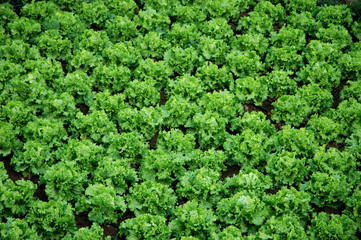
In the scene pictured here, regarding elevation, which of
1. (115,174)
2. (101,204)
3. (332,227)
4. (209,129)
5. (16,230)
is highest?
(209,129)

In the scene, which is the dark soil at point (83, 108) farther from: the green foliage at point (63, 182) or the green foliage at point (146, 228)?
the green foliage at point (146, 228)

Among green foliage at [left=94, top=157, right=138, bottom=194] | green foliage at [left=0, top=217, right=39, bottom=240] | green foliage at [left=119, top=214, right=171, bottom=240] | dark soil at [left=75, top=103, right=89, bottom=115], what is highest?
dark soil at [left=75, top=103, right=89, bottom=115]

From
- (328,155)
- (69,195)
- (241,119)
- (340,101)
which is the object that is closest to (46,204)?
(69,195)

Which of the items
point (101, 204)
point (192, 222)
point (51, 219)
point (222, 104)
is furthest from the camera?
point (222, 104)

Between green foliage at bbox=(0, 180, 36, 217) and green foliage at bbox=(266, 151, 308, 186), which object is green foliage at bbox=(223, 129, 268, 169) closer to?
green foliage at bbox=(266, 151, 308, 186)

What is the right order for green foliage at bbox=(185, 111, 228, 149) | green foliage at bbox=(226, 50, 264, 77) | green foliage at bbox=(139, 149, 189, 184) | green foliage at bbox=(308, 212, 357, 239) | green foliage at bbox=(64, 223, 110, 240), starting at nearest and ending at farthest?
green foliage at bbox=(64, 223, 110, 240), green foliage at bbox=(308, 212, 357, 239), green foliage at bbox=(139, 149, 189, 184), green foliage at bbox=(185, 111, 228, 149), green foliage at bbox=(226, 50, 264, 77)

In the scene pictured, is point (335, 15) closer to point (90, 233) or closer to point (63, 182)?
point (63, 182)

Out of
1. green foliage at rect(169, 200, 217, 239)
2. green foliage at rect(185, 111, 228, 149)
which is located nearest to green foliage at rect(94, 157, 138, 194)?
green foliage at rect(169, 200, 217, 239)

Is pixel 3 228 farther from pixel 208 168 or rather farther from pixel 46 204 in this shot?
pixel 208 168

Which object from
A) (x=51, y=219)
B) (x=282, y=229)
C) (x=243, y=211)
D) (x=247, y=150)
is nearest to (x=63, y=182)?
(x=51, y=219)
